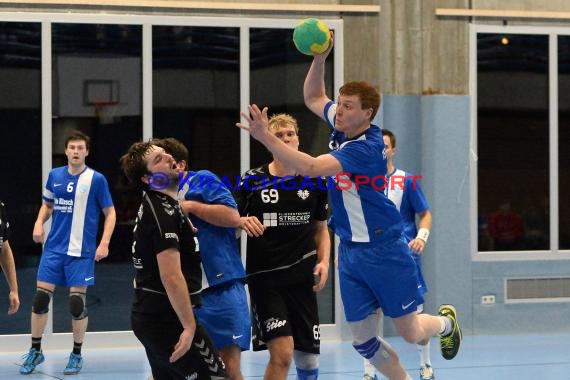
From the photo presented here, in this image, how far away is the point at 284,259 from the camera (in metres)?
7.23

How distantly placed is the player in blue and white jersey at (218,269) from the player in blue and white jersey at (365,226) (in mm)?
734

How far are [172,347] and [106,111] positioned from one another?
6561mm

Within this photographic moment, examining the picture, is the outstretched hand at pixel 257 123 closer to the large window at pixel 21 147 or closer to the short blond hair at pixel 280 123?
the short blond hair at pixel 280 123

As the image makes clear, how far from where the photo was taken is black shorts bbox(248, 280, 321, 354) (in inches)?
280

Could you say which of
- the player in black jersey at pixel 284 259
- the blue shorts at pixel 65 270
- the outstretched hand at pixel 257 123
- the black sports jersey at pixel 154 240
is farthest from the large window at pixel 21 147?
the black sports jersey at pixel 154 240

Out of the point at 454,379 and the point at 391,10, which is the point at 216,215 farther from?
Result: the point at 391,10

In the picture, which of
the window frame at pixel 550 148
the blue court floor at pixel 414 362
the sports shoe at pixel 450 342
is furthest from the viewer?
the window frame at pixel 550 148

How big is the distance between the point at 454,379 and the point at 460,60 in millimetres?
4420

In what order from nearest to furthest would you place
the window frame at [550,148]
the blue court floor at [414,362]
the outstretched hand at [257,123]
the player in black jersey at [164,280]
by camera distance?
the player in black jersey at [164,280]
the outstretched hand at [257,123]
the blue court floor at [414,362]
the window frame at [550,148]

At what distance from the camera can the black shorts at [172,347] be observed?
551cm

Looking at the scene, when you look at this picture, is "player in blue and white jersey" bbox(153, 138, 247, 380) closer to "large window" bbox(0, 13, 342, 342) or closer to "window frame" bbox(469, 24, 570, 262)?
"large window" bbox(0, 13, 342, 342)

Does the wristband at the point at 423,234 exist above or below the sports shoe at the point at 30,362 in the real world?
above

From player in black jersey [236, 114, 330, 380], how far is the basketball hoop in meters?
4.60

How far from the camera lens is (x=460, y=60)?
40.9 ft
